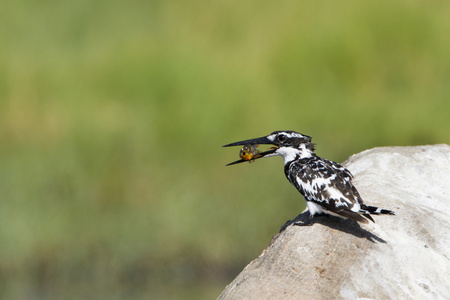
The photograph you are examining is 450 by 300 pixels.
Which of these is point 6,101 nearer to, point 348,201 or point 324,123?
point 324,123

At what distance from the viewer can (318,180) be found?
18.7 feet

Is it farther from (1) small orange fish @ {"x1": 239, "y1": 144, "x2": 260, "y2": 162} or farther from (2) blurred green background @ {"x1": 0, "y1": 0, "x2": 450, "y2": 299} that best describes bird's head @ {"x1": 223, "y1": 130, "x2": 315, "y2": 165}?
(2) blurred green background @ {"x1": 0, "y1": 0, "x2": 450, "y2": 299}

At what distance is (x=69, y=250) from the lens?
10359mm

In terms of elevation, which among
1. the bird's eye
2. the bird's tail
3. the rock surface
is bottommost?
the rock surface

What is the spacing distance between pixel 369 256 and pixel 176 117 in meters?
7.65

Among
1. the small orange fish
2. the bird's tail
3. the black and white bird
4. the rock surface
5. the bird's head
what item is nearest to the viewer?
the rock surface

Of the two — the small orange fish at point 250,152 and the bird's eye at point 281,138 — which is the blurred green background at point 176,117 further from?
the bird's eye at point 281,138

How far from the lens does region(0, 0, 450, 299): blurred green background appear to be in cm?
1047

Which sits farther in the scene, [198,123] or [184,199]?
[198,123]

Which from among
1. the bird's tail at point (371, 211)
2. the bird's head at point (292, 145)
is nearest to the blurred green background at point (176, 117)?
the bird's head at point (292, 145)

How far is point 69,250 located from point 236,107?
149 inches

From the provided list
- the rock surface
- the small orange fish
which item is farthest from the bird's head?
the rock surface

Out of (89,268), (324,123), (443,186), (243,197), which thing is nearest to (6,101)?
(89,268)

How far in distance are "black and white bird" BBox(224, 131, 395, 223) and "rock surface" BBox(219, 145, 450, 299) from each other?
134 mm
